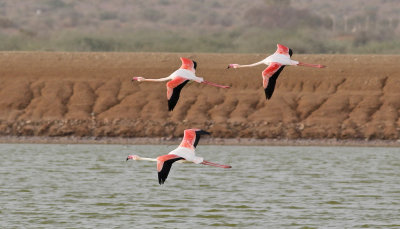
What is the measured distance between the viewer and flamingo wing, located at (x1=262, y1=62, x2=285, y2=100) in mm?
30859

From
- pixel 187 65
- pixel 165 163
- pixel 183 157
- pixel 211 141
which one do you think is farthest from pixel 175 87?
pixel 211 141

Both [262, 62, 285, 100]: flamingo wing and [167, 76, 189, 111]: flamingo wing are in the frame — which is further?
[167, 76, 189, 111]: flamingo wing

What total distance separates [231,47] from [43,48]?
20642 millimetres

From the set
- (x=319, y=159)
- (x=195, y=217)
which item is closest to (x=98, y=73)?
(x=319, y=159)

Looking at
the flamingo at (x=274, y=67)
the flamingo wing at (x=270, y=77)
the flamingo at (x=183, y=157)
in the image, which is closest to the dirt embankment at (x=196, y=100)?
the flamingo at (x=183, y=157)

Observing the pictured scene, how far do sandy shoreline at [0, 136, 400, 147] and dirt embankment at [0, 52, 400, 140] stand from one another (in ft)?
1.60

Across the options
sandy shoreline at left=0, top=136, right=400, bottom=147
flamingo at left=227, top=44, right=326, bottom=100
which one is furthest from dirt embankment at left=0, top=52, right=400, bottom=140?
flamingo at left=227, top=44, right=326, bottom=100

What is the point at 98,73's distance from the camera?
10212cm

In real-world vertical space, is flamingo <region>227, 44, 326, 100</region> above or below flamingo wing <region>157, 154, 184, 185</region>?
above

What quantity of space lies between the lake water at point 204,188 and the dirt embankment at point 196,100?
341 cm

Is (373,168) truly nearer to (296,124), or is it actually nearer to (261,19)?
(296,124)

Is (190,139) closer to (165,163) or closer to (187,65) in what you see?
(165,163)

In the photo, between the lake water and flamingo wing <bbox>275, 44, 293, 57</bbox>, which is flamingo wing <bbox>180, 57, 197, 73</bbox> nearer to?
flamingo wing <bbox>275, 44, 293, 57</bbox>

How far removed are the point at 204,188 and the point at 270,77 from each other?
28.4 metres
